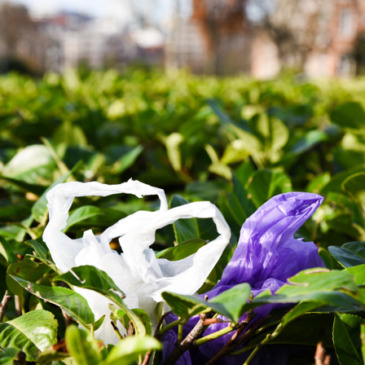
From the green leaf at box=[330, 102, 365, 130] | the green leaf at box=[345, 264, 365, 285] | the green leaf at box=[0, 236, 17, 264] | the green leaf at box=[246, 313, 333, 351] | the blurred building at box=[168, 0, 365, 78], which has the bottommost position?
the green leaf at box=[246, 313, 333, 351]

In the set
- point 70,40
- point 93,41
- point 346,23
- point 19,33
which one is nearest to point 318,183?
point 346,23

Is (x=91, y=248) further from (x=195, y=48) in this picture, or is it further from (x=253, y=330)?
(x=195, y=48)

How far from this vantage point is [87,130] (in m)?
1.84

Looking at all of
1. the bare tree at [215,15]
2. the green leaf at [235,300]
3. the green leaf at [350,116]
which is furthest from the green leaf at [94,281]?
the bare tree at [215,15]

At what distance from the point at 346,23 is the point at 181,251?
36083 mm

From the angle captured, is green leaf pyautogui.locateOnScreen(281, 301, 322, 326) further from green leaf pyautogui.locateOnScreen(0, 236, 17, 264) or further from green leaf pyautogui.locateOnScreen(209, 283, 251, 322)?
green leaf pyautogui.locateOnScreen(0, 236, 17, 264)

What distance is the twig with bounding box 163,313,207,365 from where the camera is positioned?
0.49m

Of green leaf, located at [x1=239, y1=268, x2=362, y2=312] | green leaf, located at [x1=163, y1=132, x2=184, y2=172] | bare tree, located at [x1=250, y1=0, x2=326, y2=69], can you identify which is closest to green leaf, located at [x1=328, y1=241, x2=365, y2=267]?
green leaf, located at [x1=239, y1=268, x2=362, y2=312]

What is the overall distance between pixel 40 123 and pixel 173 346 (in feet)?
4.71

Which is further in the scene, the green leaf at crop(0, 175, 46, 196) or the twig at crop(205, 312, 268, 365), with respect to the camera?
the green leaf at crop(0, 175, 46, 196)

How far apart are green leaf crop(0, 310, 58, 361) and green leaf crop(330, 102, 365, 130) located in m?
1.20

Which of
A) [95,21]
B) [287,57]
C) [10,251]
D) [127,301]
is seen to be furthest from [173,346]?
[95,21]

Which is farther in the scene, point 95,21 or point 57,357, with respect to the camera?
point 95,21

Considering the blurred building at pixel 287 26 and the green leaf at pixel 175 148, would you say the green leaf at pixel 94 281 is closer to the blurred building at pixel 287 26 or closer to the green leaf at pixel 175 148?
the green leaf at pixel 175 148
